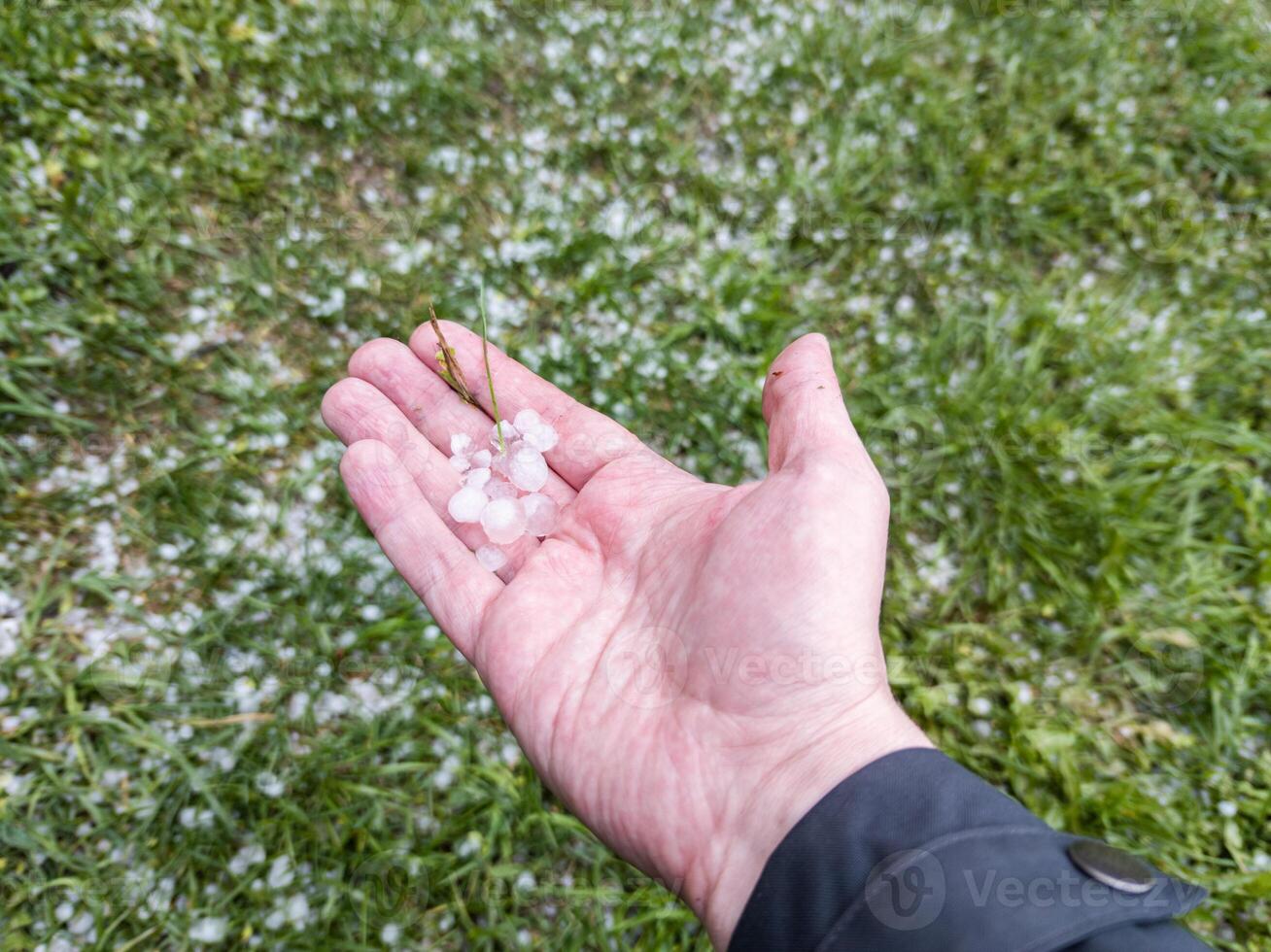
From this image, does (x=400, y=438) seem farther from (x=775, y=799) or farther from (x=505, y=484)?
(x=775, y=799)

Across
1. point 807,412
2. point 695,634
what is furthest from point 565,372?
point 695,634

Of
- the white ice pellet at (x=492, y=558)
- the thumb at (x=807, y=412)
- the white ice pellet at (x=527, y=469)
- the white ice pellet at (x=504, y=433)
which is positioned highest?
the thumb at (x=807, y=412)

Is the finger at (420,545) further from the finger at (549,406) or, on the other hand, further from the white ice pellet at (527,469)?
the finger at (549,406)

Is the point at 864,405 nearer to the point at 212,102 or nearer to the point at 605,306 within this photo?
the point at 605,306

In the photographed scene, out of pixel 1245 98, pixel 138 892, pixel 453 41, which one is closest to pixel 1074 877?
pixel 138 892

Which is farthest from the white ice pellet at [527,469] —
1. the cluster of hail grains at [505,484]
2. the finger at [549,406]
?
the finger at [549,406]

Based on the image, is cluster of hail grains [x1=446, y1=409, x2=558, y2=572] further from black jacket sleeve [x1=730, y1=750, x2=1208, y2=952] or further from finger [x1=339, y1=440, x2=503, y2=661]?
black jacket sleeve [x1=730, y1=750, x2=1208, y2=952]
